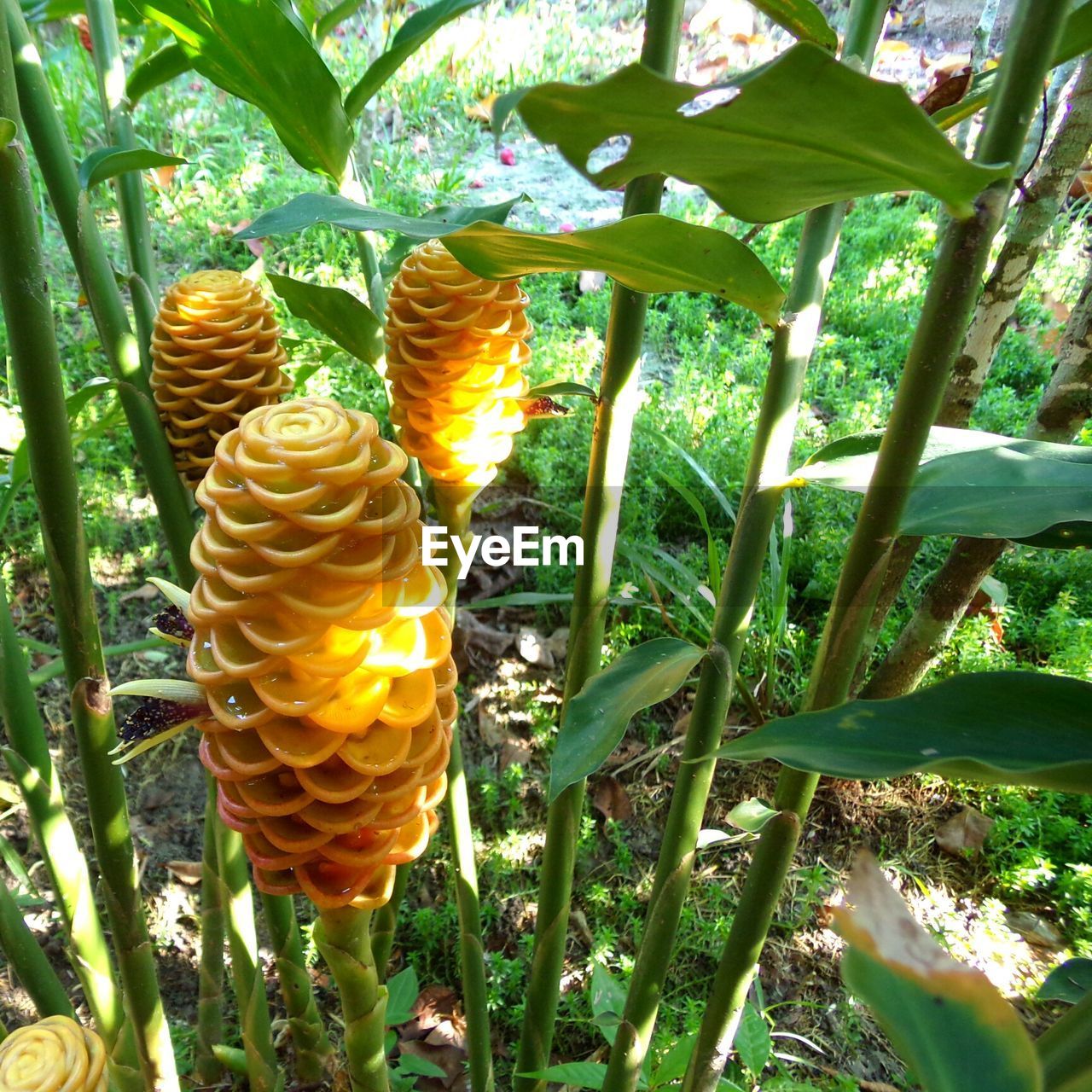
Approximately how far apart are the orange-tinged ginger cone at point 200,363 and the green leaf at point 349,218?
0.13 m

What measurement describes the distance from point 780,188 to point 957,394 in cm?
99

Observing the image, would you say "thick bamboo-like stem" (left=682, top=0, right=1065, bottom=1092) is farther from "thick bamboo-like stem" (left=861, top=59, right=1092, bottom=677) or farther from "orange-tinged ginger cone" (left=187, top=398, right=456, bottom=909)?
"thick bamboo-like stem" (left=861, top=59, right=1092, bottom=677)

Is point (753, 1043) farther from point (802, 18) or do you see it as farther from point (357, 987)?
point (802, 18)

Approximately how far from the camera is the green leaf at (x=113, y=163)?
0.61 meters

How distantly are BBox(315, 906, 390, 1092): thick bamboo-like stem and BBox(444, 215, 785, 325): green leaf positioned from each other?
1.28 feet

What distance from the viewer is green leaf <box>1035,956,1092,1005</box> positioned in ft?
1.61

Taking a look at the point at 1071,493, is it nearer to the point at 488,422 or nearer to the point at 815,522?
the point at 488,422

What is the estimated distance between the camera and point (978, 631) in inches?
62.1

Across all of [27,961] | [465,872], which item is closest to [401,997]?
[465,872]

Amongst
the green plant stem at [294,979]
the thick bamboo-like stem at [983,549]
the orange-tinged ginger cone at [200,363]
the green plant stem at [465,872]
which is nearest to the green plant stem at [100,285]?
the orange-tinged ginger cone at [200,363]

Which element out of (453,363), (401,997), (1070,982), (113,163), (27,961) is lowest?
(401,997)

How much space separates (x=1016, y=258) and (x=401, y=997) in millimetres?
1287

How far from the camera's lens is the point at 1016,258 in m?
1.17

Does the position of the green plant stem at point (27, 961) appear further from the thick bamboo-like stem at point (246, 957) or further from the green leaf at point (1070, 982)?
the green leaf at point (1070, 982)
